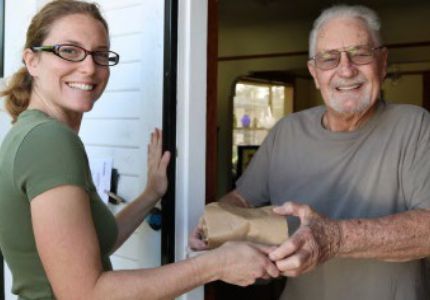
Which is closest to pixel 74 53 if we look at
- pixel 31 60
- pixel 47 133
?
pixel 31 60

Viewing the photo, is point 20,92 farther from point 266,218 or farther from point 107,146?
point 266,218

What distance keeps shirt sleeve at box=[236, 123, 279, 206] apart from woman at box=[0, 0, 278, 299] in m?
0.63

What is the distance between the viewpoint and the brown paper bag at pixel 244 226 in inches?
46.0

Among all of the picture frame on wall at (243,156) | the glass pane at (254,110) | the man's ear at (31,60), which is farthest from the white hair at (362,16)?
the glass pane at (254,110)

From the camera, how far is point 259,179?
170 centimetres

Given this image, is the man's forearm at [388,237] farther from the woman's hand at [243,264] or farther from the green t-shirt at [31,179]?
the green t-shirt at [31,179]

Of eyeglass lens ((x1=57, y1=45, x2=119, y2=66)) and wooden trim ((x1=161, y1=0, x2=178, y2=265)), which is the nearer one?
eyeglass lens ((x1=57, y1=45, x2=119, y2=66))

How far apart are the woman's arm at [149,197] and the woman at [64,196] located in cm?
33

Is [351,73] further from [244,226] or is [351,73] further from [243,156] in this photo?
[243,156]

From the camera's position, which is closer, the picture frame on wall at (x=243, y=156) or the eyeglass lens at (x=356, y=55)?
the eyeglass lens at (x=356, y=55)

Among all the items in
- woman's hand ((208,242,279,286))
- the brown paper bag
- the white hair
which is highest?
the white hair

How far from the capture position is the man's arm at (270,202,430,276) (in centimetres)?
105

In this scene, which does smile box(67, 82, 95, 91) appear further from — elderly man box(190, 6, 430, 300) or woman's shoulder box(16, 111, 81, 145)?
elderly man box(190, 6, 430, 300)

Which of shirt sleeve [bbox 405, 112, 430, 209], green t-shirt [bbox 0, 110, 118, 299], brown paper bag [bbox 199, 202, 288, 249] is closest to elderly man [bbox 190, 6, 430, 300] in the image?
shirt sleeve [bbox 405, 112, 430, 209]
